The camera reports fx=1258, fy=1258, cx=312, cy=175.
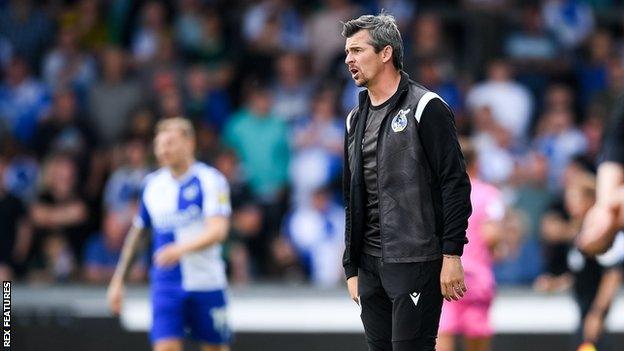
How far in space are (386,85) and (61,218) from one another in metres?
7.68

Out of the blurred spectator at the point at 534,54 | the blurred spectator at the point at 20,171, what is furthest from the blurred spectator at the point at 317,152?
the blurred spectator at the point at 20,171

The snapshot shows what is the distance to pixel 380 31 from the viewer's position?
6.65 metres

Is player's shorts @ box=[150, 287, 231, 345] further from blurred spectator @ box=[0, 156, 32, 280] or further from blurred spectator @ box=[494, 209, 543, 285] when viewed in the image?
blurred spectator @ box=[0, 156, 32, 280]

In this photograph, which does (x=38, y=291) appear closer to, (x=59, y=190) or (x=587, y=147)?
(x=59, y=190)

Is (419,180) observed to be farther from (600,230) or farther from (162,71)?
(162,71)

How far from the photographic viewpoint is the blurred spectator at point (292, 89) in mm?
14430

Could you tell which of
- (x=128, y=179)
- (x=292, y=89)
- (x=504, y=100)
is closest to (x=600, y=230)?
(x=128, y=179)

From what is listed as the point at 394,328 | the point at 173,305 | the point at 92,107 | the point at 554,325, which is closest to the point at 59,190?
the point at 92,107

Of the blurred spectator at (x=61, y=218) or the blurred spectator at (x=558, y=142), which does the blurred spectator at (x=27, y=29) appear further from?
the blurred spectator at (x=558, y=142)

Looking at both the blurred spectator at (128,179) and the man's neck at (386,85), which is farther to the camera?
the blurred spectator at (128,179)

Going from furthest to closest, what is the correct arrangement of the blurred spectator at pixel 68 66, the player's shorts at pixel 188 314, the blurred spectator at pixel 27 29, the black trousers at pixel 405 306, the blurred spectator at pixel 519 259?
the blurred spectator at pixel 27 29
the blurred spectator at pixel 68 66
the blurred spectator at pixel 519 259
the player's shorts at pixel 188 314
the black trousers at pixel 405 306

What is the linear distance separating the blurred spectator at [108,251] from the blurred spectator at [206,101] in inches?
65.0

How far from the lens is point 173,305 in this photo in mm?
9656

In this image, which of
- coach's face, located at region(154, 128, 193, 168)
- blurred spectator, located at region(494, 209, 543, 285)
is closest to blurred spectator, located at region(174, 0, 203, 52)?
blurred spectator, located at region(494, 209, 543, 285)
